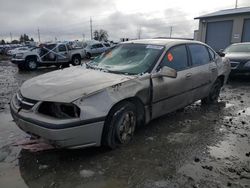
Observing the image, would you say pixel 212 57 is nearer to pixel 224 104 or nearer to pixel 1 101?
pixel 224 104

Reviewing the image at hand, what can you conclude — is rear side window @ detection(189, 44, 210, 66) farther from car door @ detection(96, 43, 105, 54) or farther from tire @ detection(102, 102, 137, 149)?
car door @ detection(96, 43, 105, 54)

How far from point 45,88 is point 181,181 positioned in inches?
83.4

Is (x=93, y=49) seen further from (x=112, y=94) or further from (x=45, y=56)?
(x=112, y=94)

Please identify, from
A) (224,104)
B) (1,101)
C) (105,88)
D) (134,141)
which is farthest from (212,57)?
(1,101)

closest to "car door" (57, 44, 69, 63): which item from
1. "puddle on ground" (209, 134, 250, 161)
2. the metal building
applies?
"puddle on ground" (209, 134, 250, 161)

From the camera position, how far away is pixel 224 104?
647 centimetres

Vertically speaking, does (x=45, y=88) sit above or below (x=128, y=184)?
above

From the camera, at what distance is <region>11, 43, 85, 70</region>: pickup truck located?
47.9 feet

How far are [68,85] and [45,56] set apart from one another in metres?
12.5

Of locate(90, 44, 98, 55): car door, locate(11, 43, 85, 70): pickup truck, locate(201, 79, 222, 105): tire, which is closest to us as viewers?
locate(201, 79, 222, 105): tire

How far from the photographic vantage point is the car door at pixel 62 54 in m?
15.6

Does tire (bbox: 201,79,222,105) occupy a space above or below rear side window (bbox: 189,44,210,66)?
below

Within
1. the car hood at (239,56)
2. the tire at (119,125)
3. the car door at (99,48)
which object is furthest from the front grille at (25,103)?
the car door at (99,48)

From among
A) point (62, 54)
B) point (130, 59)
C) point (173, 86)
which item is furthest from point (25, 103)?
point (62, 54)
